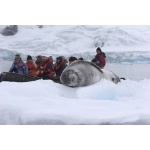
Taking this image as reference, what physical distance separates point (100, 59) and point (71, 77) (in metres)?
0.39

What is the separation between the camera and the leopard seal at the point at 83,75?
5012 mm

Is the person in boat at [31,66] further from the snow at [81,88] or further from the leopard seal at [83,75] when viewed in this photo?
the leopard seal at [83,75]

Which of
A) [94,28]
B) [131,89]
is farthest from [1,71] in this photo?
[131,89]

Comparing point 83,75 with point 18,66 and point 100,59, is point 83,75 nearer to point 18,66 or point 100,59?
point 100,59

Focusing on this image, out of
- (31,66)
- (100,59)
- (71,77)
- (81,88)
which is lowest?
(81,88)

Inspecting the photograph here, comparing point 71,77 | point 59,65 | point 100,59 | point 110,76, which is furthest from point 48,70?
point 110,76

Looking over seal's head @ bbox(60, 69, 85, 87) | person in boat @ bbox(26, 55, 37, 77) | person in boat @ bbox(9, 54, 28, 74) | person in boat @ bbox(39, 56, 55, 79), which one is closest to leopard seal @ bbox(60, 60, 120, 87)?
seal's head @ bbox(60, 69, 85, 87)

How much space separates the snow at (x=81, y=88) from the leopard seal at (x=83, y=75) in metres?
0.06

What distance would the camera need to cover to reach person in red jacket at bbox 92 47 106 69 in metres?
5.09

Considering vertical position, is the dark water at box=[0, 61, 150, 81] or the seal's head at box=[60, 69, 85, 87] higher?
the dark water at box=[0, 61, 150, 81]

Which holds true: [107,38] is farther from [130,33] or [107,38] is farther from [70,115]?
[70,115]

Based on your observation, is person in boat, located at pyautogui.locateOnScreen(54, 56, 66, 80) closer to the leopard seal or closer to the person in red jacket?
the leopard seal

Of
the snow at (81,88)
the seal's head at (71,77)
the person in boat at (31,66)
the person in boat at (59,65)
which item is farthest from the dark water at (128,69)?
the person in boat at (59,65)

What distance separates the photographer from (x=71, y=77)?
5.02 m
